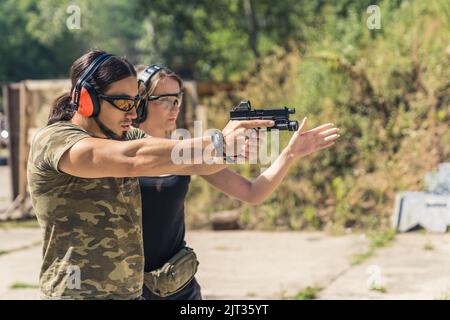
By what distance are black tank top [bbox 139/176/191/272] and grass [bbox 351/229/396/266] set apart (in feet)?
14.5

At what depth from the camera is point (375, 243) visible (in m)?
9.20

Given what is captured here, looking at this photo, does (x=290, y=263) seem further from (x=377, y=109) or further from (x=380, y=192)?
(x=377, y=109)

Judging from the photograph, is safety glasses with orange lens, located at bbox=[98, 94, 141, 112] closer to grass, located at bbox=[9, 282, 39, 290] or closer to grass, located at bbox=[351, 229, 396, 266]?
grass, located at bbox=[9, 282, 39, 290]

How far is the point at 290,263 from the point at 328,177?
2.86 m

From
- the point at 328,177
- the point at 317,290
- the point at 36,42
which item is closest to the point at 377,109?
the point at 328,177

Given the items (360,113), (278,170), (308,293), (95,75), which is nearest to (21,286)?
(308,293)

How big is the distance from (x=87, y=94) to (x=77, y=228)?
51 cm

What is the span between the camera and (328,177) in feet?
36.4

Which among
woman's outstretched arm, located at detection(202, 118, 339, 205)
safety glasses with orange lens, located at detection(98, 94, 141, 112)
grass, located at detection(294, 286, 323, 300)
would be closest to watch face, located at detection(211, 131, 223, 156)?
safety glasses with orange lens, located at detection(98, 94, 141, 112)

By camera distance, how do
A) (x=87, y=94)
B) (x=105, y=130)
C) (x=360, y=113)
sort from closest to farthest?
(x=87, y=94)
(x=105, y=130)
(x=360, y=113)

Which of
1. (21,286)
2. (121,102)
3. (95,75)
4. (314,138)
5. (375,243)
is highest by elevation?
(95,75)

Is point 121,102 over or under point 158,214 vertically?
over

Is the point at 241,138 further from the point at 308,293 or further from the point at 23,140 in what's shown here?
the point at 23,140

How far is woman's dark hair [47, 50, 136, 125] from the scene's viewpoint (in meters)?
3.15
